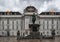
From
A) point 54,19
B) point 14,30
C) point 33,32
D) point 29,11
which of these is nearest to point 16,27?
point 14,30

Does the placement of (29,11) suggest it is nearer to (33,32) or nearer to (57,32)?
(57,32)

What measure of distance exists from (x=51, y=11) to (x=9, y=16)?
2217cm

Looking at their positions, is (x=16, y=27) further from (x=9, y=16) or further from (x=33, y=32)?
(x=33, y=32)

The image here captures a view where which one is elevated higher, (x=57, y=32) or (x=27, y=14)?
(x=27, y=14)

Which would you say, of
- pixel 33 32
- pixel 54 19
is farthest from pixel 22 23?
pixel 33 32

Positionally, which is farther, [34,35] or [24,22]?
[24,22]

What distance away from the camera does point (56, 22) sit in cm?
13375

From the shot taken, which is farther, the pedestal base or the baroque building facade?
the baroque building facade

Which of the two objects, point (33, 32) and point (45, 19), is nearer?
point (33, 32)

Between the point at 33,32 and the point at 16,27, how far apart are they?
6836 centimetres

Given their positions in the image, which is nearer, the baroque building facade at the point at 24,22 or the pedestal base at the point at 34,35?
the pedestal base at the point at 34,35

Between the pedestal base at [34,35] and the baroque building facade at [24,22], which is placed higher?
the pedestal base at [34,35]

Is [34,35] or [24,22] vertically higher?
[34,35]

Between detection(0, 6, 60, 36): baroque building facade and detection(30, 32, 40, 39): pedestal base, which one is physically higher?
detection(30, 32, 40, 39): pedestal base
